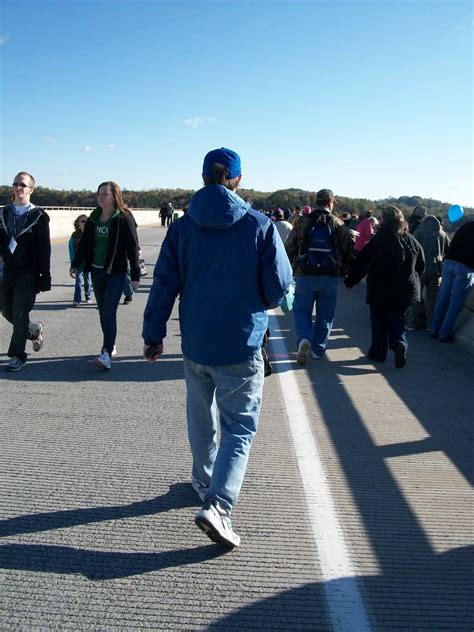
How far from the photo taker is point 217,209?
3172mm

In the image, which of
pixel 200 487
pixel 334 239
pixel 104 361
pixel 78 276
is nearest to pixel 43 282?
pixel 104 361

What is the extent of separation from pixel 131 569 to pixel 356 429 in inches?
103

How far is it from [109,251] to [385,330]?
3.44 metres

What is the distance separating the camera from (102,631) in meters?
2.60

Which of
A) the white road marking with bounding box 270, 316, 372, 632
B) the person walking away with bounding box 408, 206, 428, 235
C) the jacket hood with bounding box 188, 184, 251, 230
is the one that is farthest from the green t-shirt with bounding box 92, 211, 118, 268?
the person walking away with bounding box 408, 206, 428, 235

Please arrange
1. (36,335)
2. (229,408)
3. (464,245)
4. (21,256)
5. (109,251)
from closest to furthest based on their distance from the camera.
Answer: (229,408) < (21,256) < (109,251) < (36,335) < (464,245)

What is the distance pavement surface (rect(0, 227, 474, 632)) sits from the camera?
2811 millimetres

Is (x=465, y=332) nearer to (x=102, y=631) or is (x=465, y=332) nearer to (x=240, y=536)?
(x=240, y=536)

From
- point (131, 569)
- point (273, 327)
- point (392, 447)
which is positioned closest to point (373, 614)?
point (131, 569)

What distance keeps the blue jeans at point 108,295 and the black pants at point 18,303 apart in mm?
687

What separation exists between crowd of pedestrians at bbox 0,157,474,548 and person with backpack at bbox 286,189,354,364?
1 cm

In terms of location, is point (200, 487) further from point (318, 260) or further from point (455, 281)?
point (455, 281)

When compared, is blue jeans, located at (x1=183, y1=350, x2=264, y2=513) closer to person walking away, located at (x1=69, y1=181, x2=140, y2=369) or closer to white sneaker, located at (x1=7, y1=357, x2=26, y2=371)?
person walking away, located at (x1=69, y1=181, x2=140, y2=369)

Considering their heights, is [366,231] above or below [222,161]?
below
